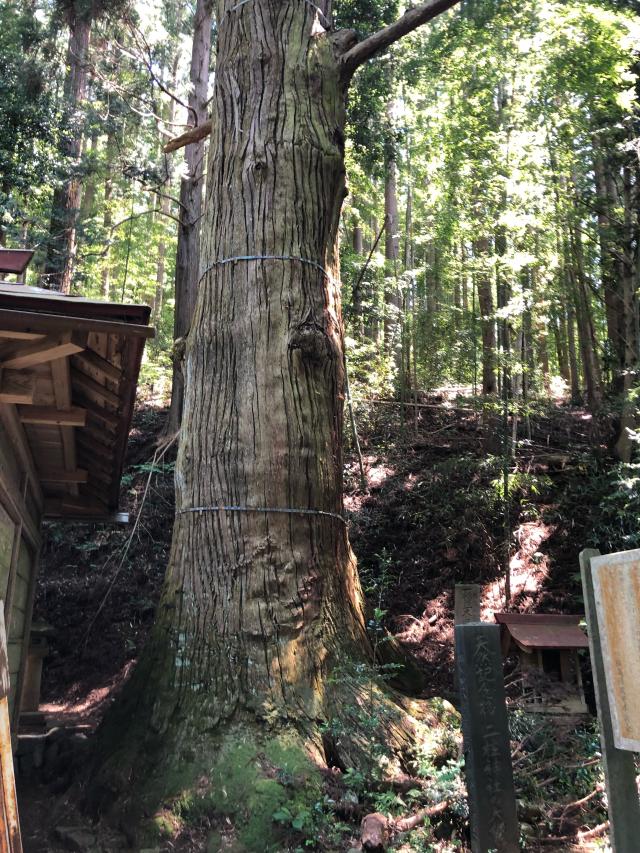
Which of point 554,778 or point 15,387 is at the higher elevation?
point 15,387

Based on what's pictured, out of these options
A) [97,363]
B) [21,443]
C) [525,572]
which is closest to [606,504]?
[525,572]

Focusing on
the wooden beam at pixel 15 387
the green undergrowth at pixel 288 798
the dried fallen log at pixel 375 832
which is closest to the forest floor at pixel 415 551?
the green undergrowth at pixel 288 798

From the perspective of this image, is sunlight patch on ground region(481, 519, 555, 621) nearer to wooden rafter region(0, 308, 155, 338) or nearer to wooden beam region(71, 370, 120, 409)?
wooden beam region(71, 370, 120, 409)

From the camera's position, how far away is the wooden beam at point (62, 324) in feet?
11.2

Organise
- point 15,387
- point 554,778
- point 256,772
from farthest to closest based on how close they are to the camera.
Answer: point 15,387 → point 554,778 → point 256,772

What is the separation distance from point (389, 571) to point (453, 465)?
177 cm

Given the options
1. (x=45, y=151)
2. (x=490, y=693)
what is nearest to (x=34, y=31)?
(x=45, y=151)

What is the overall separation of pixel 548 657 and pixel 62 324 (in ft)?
15.1

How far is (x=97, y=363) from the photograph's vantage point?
181 inches

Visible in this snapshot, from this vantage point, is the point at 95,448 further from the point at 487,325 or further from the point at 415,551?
the point at 487,325

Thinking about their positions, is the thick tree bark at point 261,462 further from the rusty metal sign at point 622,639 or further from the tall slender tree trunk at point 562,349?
Answer: the tall slender tree trunk at point 562,349

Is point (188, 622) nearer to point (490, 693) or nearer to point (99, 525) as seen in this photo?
point (490, 693)

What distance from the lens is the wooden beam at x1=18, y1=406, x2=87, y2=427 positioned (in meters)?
5.32

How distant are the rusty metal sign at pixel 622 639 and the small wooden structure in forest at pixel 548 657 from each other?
113 inches
